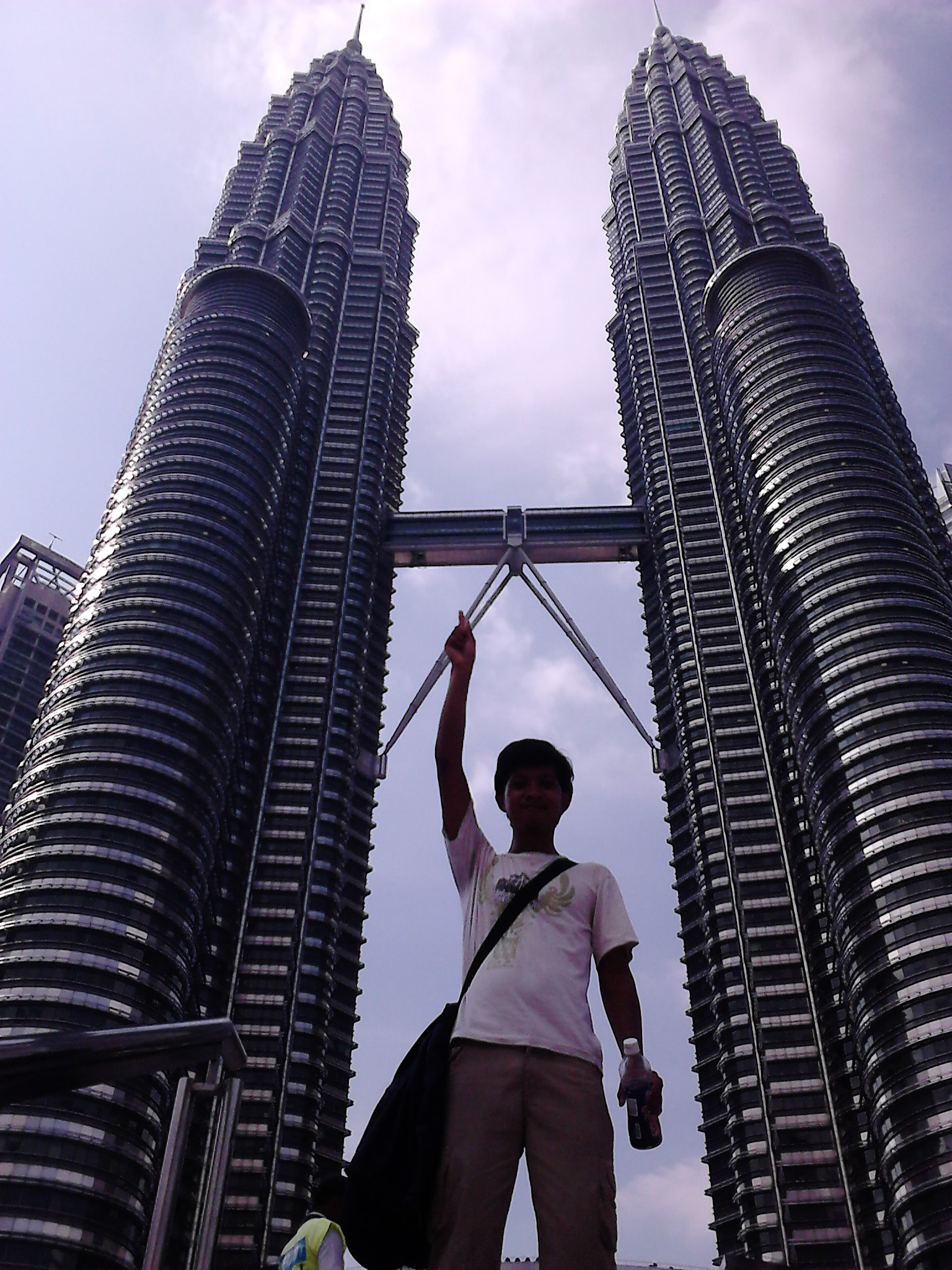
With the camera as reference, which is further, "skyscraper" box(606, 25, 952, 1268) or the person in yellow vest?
"skyscraper" box(606, 25, 952, 1268)

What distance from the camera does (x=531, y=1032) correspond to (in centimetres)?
574

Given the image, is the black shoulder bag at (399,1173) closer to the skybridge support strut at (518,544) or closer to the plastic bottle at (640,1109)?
the plastic bottle at (640,1109)

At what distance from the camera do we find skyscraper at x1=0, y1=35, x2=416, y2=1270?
8838 centimetres

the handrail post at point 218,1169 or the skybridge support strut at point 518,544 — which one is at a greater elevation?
the skybridge support strut at point 518,544

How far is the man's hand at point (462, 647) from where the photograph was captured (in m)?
7.16

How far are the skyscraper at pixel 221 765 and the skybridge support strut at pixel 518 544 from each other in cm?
431

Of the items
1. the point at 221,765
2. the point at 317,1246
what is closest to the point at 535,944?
the point at 317,1246

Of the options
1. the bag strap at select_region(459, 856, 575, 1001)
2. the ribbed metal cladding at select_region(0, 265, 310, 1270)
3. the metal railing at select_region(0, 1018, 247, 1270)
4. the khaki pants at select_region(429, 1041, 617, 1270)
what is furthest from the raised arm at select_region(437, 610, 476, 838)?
the ribbed metal cladding at select_region(0, 265, 310, 1270)

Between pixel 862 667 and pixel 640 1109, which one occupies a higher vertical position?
pixel 862 667

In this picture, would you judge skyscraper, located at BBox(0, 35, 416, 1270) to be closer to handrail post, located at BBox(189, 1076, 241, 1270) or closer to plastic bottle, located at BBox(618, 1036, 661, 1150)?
handrail post, located at BBox(189, 1076, 241, 1270)

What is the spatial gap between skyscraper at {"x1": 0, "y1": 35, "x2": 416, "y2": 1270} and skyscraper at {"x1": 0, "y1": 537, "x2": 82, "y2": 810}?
21.3m

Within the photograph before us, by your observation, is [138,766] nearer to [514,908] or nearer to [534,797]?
[534,797]

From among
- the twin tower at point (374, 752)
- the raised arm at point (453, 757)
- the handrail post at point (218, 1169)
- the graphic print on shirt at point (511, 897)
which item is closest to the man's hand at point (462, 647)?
the raised arm at point (453, 757)

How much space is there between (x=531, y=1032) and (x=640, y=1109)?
2.23 ft
